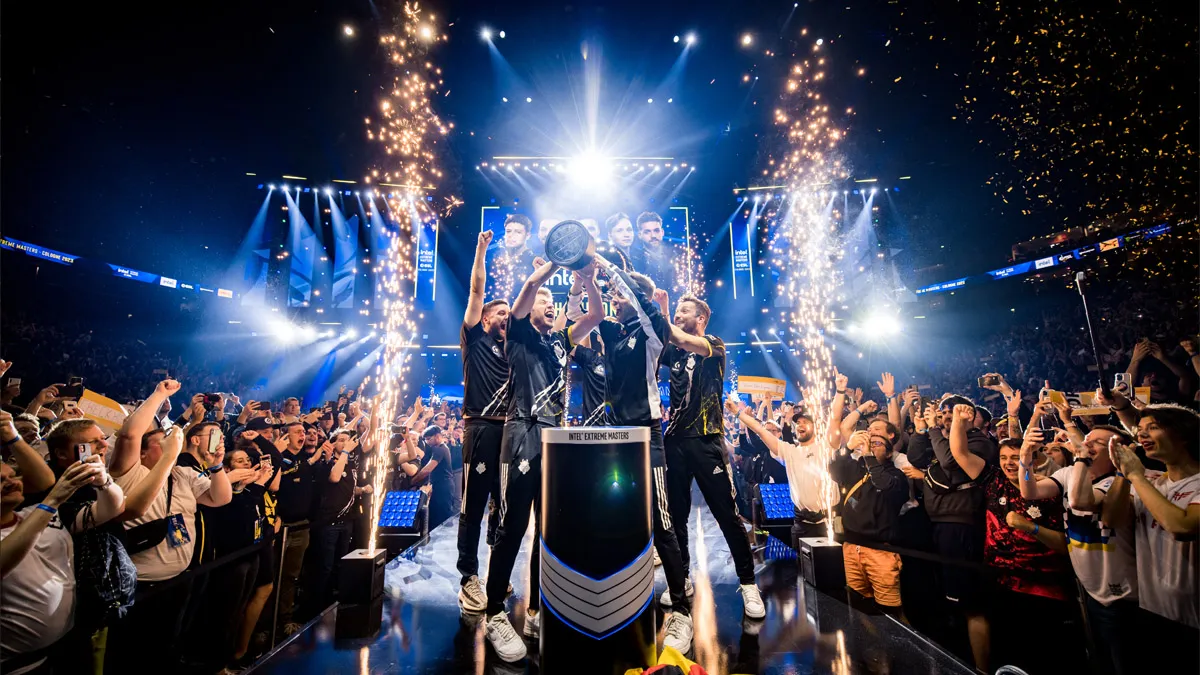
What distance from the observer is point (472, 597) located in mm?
2936

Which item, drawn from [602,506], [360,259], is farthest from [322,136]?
[602,506]

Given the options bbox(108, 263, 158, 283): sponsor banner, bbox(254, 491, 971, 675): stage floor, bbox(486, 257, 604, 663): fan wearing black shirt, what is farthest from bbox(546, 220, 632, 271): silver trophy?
bbox(108, 263, 158, 283): sponsor banner

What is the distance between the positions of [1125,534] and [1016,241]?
1464 centimetres

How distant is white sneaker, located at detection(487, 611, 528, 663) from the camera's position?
2336mm

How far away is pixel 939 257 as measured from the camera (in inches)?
603

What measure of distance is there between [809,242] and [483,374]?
59.5ft

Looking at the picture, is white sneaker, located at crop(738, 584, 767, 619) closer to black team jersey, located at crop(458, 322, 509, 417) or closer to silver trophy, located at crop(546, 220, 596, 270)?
black team jersey, located at crop(458, 322, 509, 417)

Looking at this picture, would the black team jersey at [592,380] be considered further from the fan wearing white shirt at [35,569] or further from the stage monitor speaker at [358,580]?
the fan wearing white shirt at [35,569]

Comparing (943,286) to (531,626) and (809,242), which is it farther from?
(531,626)

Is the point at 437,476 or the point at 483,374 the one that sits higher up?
the point at 483,374

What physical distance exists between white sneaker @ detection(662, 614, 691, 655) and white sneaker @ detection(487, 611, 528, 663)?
0.12 feet

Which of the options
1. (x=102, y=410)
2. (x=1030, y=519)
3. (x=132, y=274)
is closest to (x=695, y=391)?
(x=1030, y=519)

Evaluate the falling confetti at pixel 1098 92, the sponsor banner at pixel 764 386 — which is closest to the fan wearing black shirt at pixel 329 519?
the sponsor banner at pixel 764 386

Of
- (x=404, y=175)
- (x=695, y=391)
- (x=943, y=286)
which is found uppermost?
(x=404, y=175)
